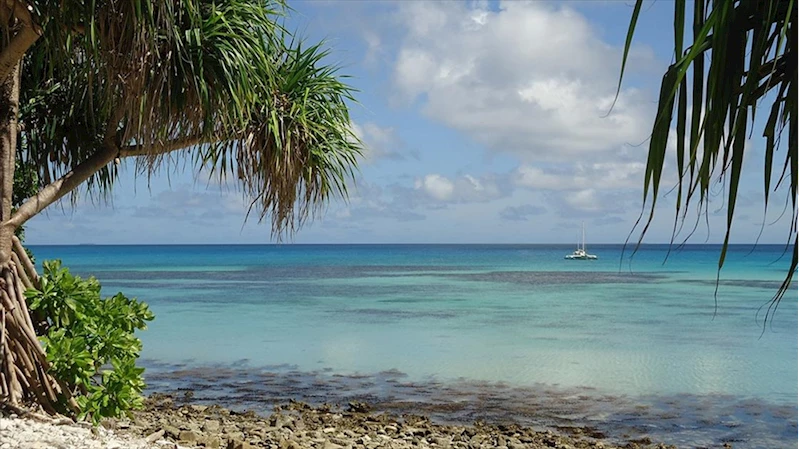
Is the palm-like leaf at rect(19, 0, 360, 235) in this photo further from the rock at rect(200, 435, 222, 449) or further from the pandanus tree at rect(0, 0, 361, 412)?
the rock at rect(200, 435, 222, 449)

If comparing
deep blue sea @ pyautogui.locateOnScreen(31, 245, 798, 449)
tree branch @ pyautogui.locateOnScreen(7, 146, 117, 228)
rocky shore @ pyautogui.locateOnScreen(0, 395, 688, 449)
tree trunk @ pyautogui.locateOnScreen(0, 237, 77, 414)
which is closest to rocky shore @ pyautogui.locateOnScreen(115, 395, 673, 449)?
rocky shore @ pyautogui.locateOnScreen(0, 395, 688, 449)

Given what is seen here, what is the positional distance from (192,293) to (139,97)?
19771 mm

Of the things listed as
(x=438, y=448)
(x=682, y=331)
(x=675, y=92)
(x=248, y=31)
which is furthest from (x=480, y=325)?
(x=675, y=92)

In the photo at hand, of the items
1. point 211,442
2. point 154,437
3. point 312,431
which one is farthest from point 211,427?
point 154,437

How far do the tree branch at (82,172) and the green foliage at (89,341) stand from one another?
0.58m

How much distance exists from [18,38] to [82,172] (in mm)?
1229

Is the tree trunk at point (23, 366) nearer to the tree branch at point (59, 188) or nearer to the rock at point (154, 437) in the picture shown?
the rock at point (154, 437)

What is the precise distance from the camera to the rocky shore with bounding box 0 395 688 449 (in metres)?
4.99

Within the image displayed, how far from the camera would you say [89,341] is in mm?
4430

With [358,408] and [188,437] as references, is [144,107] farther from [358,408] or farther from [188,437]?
[358,408]

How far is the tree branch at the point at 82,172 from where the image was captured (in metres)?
4.99

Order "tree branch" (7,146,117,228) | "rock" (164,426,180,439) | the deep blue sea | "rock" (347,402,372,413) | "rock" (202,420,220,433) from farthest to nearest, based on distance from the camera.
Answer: the deep blue sea → "rock" (347,402,372,413) → "rock" (202,420,220,433) → "rock" (164,426,180,439) → "tree branch" (7,146,117,228)

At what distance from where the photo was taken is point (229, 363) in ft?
33.8

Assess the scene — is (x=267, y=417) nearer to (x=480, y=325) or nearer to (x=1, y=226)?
(x=1, y=226)
